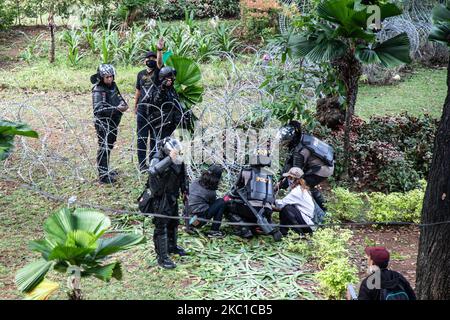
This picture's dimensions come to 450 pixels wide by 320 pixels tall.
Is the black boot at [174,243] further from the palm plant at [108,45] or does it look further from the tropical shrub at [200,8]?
the tropical shrub at [200,8]

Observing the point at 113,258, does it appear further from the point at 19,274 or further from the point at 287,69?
the point at 287,69

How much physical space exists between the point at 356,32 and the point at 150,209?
12.1 ft

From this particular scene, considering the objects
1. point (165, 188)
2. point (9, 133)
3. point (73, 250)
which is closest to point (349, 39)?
point (165, 188)

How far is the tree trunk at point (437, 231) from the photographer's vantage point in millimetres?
6125

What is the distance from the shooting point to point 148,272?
277 inches

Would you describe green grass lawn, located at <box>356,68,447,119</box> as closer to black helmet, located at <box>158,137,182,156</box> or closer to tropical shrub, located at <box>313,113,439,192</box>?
tropical shrub, located at <box>313,113,439,192</box>

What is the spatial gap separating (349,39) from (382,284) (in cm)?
464

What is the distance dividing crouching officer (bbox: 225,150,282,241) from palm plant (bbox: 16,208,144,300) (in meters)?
2.80

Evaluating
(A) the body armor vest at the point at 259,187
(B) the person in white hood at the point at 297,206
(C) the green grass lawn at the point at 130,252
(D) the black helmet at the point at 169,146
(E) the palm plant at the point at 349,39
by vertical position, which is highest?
(E) the palm plant at the point at 349,39

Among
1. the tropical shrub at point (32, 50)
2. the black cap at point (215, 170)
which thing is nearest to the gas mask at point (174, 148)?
the black cap at point (215, 170)

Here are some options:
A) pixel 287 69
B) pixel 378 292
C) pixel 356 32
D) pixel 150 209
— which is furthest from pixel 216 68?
pixel 378 292

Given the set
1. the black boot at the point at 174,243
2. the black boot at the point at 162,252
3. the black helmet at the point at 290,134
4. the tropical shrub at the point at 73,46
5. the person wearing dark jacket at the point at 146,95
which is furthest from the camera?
the tropical shrub at the point at 73,46

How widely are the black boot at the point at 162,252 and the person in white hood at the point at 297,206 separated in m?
1.66

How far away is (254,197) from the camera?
26.0 feet
